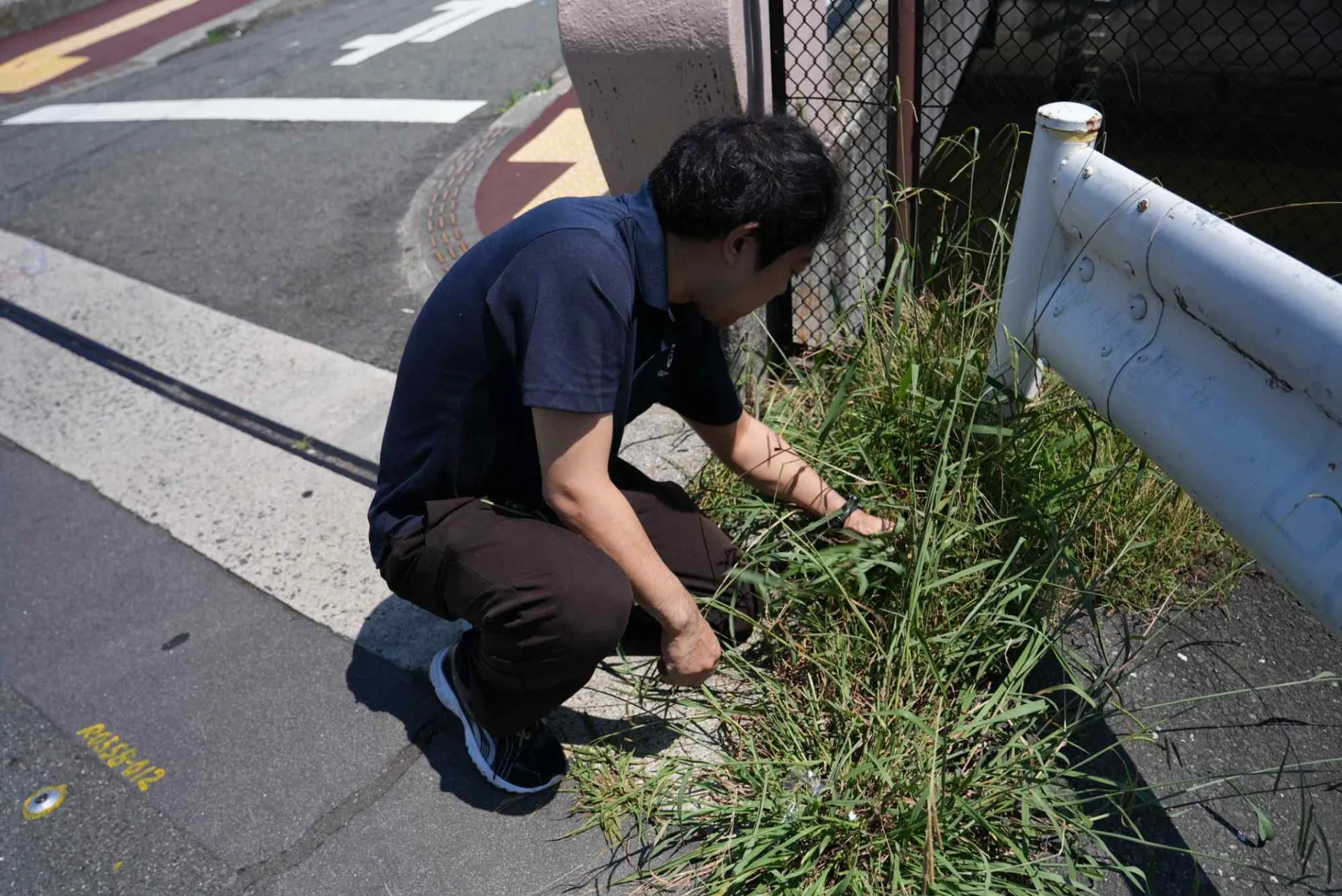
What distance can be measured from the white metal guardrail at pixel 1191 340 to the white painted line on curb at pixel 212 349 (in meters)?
2.14

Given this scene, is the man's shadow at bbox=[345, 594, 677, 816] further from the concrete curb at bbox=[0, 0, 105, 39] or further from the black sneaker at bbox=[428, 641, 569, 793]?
the concrete curb at bbox=[0, 0, 105, 39]

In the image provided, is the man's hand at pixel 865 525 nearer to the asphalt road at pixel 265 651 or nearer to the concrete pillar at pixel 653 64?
the asphalt road at pixel 265 651

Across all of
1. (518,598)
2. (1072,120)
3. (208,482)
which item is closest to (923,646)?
(518,598)

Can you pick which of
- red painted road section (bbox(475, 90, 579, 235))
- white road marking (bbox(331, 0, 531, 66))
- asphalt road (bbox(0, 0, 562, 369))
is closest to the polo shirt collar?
asphalt road (bbox(0, 0, 562, 369))

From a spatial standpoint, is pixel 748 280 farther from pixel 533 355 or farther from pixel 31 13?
pixel 31 13

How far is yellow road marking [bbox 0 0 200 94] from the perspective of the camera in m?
8.73

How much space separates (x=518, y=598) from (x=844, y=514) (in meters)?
0.82

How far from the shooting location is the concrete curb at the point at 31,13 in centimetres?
1019

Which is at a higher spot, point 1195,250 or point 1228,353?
point 1195,250

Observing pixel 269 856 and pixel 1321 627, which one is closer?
pixel 269 856

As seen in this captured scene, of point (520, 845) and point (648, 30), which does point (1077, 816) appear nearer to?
point (520, 845)

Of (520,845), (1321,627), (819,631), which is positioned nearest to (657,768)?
(520,845)

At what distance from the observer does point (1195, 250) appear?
6.05 feet

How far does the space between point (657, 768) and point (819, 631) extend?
47cm
